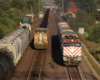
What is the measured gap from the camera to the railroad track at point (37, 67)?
669 inches

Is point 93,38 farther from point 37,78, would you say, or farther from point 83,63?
point 37,78

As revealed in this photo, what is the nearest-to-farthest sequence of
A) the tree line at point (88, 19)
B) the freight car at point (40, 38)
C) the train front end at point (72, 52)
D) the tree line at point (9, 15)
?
1. the train front end at point (72, 52)
2. the freight car at point (40, 38)
3. the tree line at point (88, 19)
4. the tree line at point (9, 15)

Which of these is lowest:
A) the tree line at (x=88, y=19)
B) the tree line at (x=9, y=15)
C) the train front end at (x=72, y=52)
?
the tree line at (x=88, y=19)

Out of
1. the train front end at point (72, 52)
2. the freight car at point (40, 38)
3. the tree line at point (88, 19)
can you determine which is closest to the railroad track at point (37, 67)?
the freight car at point (40, 38)

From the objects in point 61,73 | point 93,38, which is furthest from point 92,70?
point 93,38

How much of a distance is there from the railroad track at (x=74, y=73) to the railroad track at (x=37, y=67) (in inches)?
125

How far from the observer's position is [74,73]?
18.1 meters

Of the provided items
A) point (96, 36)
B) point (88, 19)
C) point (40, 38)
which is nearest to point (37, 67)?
point (40, 38)

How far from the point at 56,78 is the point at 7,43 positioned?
6.67 m

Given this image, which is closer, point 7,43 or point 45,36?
point 7,43

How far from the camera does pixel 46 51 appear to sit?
27391 millimetres

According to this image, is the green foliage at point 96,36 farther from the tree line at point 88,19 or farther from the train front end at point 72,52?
the train front end at point 72,52

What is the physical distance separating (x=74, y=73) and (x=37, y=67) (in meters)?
4.78

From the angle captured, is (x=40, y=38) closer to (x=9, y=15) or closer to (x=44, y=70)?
(x=44, y=70)
